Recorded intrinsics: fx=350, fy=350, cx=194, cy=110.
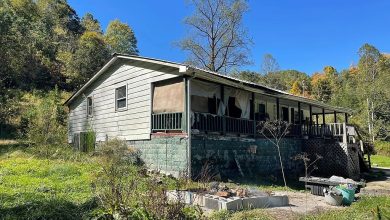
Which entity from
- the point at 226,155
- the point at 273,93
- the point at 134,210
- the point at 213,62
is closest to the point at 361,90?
the point at 213,62

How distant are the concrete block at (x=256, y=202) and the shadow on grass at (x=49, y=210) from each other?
365cm

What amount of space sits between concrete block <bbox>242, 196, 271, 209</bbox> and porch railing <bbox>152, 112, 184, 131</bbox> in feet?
17.1

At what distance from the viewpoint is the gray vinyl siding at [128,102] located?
15789 millimetres

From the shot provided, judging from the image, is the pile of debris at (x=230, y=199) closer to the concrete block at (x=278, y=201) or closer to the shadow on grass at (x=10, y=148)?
the concrete block at (x=278, y=201)

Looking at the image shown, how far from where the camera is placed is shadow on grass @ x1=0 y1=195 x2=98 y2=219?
6.77m

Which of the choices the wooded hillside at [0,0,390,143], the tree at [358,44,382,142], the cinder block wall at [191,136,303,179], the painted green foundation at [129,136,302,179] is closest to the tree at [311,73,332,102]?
the wooded hillside at [0,0,390,143]

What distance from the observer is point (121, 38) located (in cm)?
5669

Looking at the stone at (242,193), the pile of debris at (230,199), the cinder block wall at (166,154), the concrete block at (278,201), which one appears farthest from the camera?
the cinder block wall at (166,154)

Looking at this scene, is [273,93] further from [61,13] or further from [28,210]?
[61,13]

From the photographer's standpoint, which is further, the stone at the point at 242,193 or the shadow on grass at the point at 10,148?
the shadow on grass at the point at 10,148

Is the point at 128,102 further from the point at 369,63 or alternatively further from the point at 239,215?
the point at 369,63

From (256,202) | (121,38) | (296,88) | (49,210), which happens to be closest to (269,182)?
(256,202)

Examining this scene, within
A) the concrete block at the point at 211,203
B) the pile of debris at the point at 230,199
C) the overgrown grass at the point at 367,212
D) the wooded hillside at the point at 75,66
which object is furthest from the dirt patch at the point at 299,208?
the wooded hillside at the point at 75,66

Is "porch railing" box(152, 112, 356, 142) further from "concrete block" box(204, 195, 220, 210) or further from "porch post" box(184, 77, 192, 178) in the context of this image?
"concrete block" box(204, 195, 220, 210)
